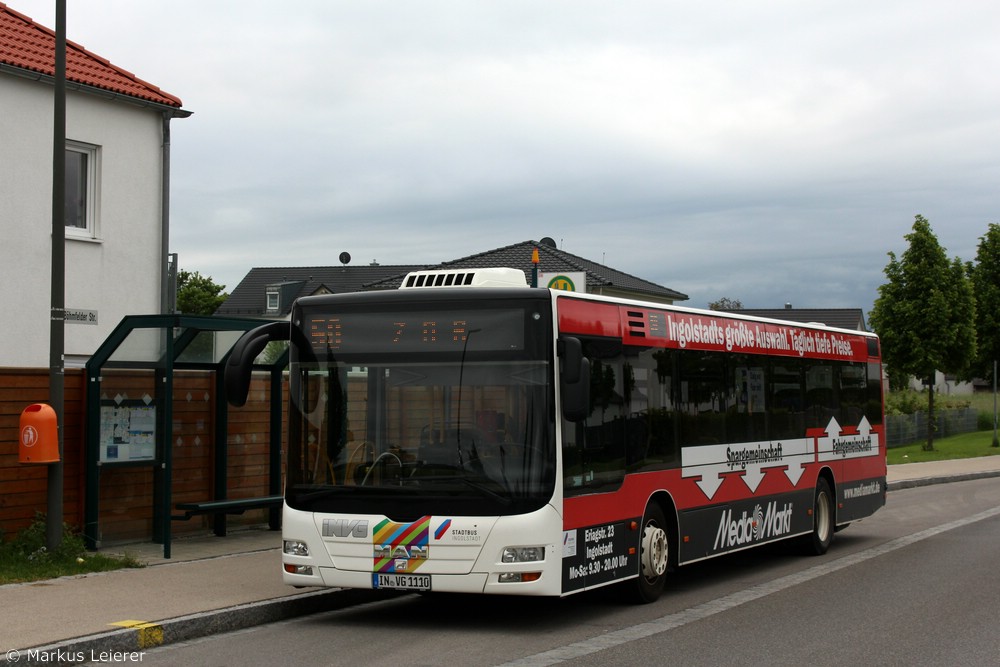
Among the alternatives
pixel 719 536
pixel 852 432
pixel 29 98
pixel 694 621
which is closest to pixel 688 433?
pixel 719 536

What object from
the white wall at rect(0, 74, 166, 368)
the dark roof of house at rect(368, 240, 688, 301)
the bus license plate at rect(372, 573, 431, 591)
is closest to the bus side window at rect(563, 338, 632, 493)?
the bus license plate at rect(372, 573, 431, 591)

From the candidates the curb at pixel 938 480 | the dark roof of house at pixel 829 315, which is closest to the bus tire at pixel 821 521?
the curb at pixel 938 480

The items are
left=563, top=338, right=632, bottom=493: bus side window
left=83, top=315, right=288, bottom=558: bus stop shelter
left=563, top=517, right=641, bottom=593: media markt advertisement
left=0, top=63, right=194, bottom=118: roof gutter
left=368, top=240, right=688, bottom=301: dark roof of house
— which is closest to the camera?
left=563, top=517, right=641, bottom=593: media markt advertisement

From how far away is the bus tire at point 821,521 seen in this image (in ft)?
50.9

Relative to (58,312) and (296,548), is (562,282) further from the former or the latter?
(296,548)

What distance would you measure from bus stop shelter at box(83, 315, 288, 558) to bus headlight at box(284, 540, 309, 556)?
3320 mm

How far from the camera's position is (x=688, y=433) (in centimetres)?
1220

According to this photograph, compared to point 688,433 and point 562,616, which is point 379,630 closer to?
point 562,616

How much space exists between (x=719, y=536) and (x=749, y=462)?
3.75 ft

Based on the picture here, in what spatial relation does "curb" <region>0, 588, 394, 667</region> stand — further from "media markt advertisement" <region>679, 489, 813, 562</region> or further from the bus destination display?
"media markt advertisement" <region>679, 489, 813, 562</region>

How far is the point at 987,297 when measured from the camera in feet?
177

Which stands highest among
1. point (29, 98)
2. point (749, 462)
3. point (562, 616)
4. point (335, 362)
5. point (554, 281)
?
point (29, 98)

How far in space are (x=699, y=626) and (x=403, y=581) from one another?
2390 mm

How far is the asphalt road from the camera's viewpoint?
343 inches
